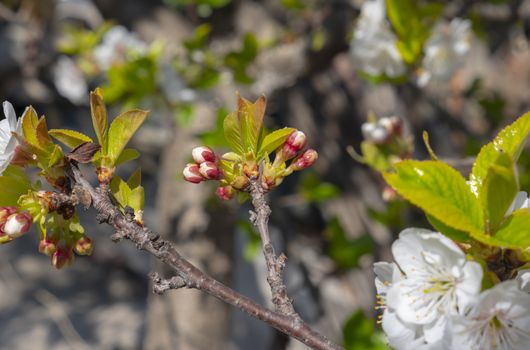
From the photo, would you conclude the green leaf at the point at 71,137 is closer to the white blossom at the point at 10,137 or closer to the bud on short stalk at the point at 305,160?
the white blossom at the point at 10,137

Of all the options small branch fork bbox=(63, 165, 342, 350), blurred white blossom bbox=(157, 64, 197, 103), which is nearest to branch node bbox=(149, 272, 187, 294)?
small branch fork bbox=(63, 165, 342, 350)

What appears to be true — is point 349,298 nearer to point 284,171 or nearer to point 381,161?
point 381,161

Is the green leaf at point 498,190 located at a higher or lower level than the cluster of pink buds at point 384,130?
higher

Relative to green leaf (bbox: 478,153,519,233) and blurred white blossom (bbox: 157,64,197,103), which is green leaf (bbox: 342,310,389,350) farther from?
green leaf (bbox: 478,153,519,233)

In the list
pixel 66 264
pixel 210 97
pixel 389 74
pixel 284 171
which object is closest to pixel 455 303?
pixel 284 171

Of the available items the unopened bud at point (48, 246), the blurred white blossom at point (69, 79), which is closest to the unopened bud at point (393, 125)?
the unopened bud at point (48, 246)
